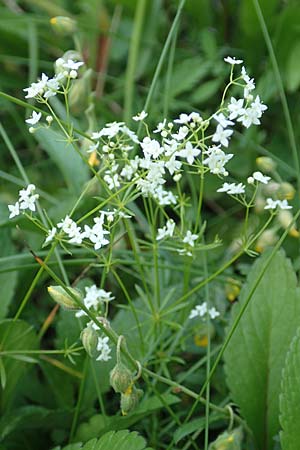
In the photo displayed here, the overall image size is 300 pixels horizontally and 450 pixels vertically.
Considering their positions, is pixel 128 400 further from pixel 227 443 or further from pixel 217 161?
pixel 217 161

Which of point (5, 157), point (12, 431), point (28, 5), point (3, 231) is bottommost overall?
point (12, 431)

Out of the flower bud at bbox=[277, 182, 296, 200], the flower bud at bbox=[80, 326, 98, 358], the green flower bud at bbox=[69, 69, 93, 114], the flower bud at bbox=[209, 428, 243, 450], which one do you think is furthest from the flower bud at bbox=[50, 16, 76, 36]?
the flower bud at bbox=[209, 428, 243, 450]

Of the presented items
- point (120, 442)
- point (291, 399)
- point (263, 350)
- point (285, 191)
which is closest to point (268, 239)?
point (285, 191)

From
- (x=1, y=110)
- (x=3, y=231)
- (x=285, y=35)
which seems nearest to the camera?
(x=3, y=231)

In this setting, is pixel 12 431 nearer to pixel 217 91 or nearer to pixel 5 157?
pixel 5 157

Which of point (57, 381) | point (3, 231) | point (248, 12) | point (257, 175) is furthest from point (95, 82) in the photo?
point (257, 175)

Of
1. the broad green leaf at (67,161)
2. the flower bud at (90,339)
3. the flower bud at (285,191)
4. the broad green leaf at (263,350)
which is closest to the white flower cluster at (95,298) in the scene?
the flower bud at (90,339)
